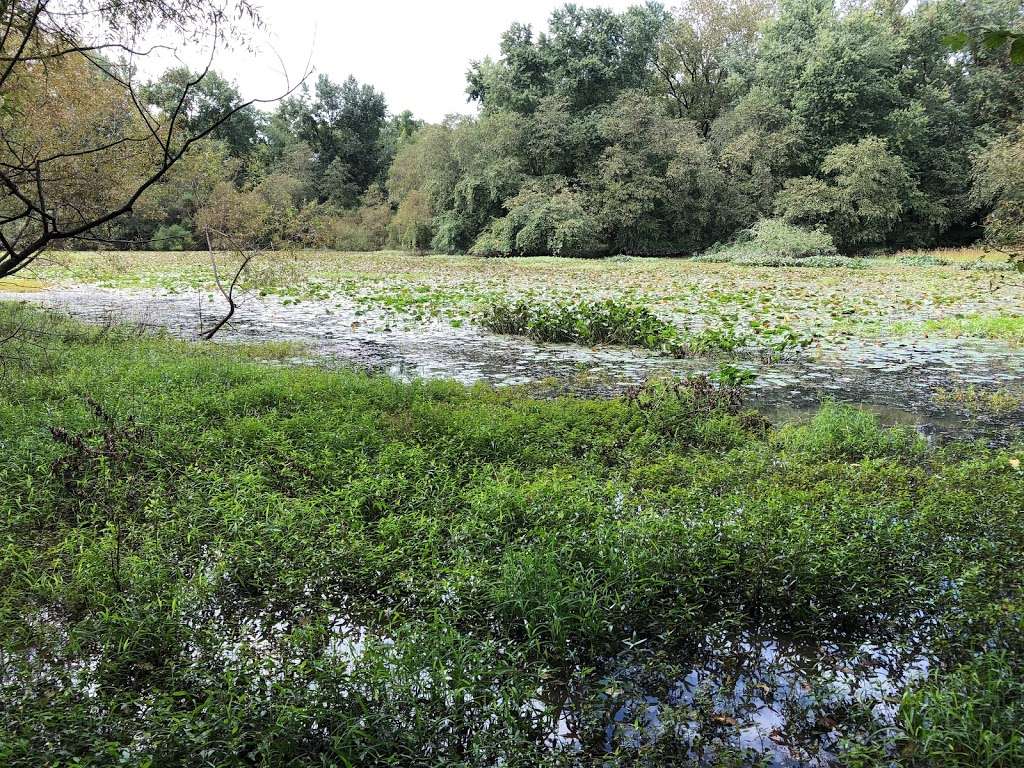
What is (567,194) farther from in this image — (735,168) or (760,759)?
(760,759)

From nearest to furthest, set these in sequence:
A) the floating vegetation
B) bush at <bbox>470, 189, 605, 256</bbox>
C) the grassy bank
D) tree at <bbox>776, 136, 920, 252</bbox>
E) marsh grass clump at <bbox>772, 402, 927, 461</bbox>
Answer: the grassy bank, marsh grass clump at <bbox>772, 402, 927, 461</bbox>, the floating vegetation, tree at <bbox>776, 136, 920, 252</bbox>, bush at <bbox>470, 189, 605, 256</bbox>

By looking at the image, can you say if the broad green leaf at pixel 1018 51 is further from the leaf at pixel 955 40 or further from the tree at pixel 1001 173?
the tree at pixel 1001 173

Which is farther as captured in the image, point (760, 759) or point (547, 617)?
point (547, 617)

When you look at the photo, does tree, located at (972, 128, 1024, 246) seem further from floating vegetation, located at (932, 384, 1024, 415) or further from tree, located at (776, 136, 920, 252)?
floating vegetation, located at (932, 384, 1024, 415)

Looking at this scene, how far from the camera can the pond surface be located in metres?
6.33

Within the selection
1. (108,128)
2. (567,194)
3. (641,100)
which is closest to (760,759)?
(108,128)

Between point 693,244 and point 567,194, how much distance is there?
6680mm

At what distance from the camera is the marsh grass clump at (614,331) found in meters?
8.48

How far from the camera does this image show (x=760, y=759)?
224cm

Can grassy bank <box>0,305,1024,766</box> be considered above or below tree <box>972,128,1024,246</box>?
below

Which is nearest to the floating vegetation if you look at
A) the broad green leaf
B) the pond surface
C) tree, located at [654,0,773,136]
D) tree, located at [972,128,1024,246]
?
the pond surface

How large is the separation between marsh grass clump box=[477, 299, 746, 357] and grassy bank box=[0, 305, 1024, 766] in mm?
3161

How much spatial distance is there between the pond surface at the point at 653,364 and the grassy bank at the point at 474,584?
1.21 metres

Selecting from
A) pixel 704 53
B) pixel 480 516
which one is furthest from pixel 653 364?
pixel 704 53
